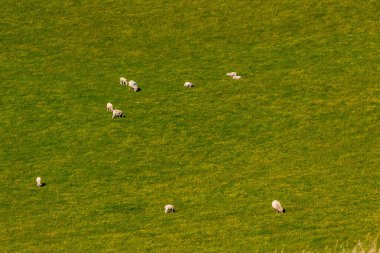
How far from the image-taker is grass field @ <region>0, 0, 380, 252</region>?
64.1 ft

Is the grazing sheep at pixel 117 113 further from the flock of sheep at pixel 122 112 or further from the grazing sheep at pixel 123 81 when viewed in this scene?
the grazing sheep at pixel 123 81

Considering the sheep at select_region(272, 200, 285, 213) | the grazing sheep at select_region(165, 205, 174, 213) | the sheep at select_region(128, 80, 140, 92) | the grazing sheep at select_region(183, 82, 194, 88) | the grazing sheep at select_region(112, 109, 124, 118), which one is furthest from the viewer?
the grazing sheep at select_region(183, 82, 194, 88)

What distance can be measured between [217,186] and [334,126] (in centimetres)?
587

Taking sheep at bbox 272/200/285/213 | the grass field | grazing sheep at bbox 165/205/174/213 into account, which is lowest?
sheep at bbox 272/200/285/213

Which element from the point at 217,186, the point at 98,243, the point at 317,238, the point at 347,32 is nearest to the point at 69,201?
the point at 98,243

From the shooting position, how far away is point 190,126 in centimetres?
2581

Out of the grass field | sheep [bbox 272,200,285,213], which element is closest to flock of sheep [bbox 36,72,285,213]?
sheep [bbox 272,200,285,213]

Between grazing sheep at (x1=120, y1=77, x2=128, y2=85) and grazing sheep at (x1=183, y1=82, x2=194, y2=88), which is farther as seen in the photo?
grazing sheep at (x1=120, y1=77, x2=128, y2=85)

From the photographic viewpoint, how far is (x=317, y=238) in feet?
60.4

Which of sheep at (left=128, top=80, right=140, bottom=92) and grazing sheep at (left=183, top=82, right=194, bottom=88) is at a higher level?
sheep at (left=128, top=80, right=140, bottom=92)

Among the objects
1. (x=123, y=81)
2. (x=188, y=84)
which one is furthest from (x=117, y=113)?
(x=188, y=84)

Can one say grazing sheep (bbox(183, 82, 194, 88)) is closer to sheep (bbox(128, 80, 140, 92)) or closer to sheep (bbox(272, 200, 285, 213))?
sheep (bbox(128, 80, 140, 92))

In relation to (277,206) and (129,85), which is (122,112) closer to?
(129,85)

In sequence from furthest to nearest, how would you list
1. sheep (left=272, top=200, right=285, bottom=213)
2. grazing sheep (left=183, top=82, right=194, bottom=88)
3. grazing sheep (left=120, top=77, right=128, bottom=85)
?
grazing sheep (left=120, top=77, right=128, bottom=85), grazing sheep (left=183, top=82, right=194, bottom=88), sheep (left=272, top=200, right=285, bottom=213)
